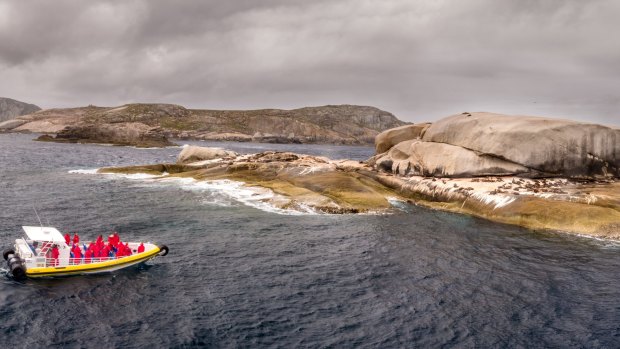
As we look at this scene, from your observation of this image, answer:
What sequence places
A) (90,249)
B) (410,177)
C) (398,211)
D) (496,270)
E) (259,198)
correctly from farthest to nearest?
(410,177), (259,198), (398,211), (496,270), (90,249)

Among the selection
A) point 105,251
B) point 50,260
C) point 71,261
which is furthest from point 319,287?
point 50,260

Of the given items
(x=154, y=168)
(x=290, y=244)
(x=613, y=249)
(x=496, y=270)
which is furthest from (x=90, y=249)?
(x=154, y=168)

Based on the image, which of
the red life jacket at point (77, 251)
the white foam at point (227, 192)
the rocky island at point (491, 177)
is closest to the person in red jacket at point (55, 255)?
the red life jacket at point (77, 251)

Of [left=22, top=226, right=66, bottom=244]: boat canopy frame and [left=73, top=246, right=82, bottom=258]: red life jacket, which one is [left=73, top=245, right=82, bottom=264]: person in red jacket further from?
[left=22, top=226, right=66, bottom=244]: boat canopy frame

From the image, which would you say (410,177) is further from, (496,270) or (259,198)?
(496,270)

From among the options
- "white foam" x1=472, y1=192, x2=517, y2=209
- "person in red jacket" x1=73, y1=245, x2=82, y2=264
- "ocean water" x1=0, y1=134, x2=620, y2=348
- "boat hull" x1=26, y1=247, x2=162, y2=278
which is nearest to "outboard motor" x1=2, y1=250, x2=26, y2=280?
"boat hull" x1=26, y1=247, x2=162, y2=278

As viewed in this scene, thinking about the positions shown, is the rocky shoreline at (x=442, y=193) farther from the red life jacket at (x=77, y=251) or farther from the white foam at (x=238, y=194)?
the red life jacket at (x=77, y=251)
